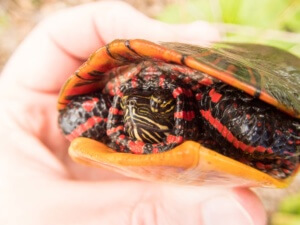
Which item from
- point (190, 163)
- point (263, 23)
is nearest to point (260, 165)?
point (190, 163)

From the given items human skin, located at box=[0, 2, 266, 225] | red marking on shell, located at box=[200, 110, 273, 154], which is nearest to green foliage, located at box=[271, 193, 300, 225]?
human skin, located at box=[0, 2, 266, 225]

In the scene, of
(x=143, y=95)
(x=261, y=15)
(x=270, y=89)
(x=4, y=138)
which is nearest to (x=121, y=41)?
(x=143, y=95)

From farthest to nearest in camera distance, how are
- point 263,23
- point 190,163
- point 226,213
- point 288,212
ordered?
1. point 263,23
2. point 288,212
3. point 226,213
4. point 190,163

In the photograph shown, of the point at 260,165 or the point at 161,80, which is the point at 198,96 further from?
the point at 260,165

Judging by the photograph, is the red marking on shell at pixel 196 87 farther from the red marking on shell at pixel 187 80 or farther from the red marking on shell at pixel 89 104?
the red marking on shell at pixel 89 104

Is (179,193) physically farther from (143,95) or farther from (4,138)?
(4,138)
